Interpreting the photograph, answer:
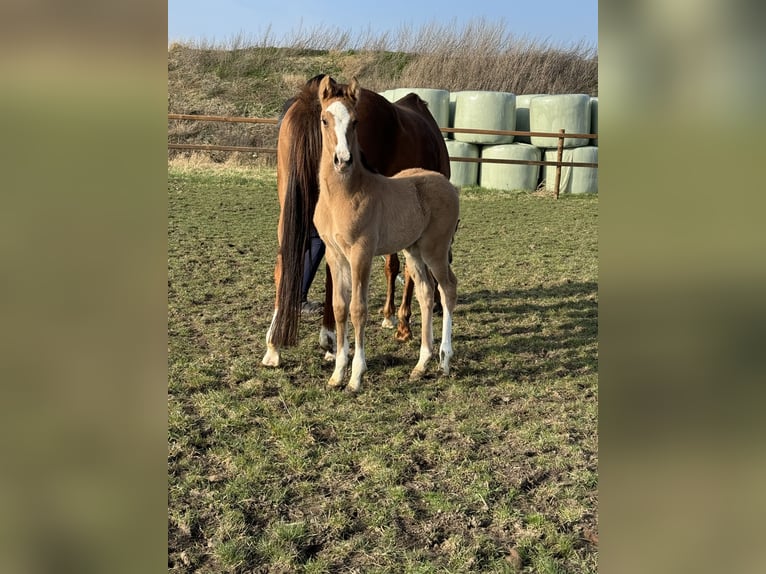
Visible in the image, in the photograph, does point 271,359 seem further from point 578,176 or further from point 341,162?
point 578,176

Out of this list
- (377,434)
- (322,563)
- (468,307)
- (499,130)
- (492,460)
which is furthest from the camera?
(499,130)

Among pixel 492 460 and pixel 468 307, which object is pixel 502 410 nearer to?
pixel 492 460

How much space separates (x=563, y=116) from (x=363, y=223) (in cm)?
Result: 1288

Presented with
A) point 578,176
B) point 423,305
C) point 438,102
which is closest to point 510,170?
point 578,176

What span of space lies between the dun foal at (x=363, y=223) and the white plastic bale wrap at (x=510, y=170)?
35.2 feet

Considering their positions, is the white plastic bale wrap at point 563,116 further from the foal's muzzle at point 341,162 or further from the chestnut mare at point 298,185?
the foal's muzzle at point 341,162

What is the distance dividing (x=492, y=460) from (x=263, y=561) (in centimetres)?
127

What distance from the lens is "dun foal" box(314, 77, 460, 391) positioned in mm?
3438

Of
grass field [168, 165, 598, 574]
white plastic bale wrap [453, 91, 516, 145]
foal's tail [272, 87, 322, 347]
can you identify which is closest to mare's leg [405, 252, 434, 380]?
grass field [168, 165, 598, 574]

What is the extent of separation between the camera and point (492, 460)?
9.79ft

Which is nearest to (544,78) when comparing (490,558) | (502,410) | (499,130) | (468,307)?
(499,130)

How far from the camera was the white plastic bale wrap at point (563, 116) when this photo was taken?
14.9m
